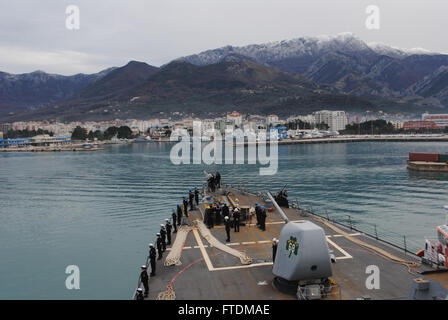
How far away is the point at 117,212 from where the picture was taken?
117ft

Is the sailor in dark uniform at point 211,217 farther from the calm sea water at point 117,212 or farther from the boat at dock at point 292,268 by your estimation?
the calm sea water at point 117,212

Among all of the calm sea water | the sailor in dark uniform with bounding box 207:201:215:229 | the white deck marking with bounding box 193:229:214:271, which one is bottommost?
the calm sea water

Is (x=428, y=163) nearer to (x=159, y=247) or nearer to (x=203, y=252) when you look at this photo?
(x=203, y=252)

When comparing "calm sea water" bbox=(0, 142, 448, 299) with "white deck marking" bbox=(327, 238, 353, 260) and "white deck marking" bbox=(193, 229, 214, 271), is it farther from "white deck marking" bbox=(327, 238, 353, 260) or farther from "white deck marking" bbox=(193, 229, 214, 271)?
"white deck marking" bbox=(327, 238, 353, 260)

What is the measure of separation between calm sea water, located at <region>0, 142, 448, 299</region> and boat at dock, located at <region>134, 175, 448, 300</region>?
5.64 m

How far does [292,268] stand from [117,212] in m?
27.9

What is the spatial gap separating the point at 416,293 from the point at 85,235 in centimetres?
2505

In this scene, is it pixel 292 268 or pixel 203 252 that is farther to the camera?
pixel 203 252

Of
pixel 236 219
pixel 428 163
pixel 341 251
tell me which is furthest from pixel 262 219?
pixel 428 163

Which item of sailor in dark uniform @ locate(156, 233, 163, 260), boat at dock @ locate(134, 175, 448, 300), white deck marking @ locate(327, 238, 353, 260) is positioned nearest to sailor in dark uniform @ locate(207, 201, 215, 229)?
boat at dock @ locate(134, 175, 448, 300)

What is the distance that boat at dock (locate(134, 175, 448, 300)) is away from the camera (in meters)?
10.6

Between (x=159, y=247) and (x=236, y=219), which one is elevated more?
(x=236, y=219)
